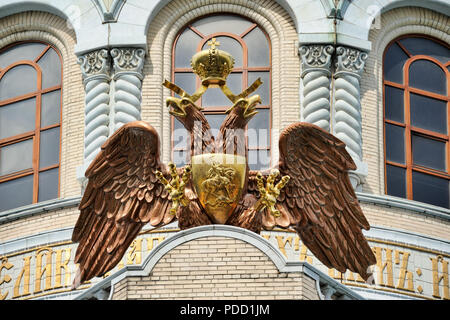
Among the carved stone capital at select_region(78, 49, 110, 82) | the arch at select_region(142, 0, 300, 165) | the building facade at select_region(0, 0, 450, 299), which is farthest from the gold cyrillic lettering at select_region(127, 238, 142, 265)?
the carved stone capital at select_region(78, 49, 110, 82)

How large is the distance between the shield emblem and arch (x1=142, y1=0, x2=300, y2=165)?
8.30 m

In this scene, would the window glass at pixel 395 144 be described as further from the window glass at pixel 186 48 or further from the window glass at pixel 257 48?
the window glass at pixel 186 48

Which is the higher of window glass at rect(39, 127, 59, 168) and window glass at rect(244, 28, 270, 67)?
window glass at rect(244, 28, 270, 67)

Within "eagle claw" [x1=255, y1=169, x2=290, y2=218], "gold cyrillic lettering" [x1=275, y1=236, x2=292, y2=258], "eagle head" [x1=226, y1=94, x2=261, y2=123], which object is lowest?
"eagle claw" [x1=255, y1=169, x2=290, y2=218]

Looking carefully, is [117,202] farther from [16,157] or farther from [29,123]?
[29,123]

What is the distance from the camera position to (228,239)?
1532 inches

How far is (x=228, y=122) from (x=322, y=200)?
8.05ft

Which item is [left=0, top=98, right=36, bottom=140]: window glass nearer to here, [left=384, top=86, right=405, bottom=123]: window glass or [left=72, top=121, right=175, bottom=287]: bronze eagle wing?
[left=384, top=86, right=405, bottom=123]: window glass

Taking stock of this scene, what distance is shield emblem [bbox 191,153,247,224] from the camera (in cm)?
3953

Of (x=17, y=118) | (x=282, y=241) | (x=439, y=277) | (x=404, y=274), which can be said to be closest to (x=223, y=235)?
(x=282, y=241)

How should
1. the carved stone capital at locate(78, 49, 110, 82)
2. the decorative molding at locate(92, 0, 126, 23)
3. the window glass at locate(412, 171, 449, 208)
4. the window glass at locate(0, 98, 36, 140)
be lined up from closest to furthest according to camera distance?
the carved stone capital at locate(78, 49, 110, 82)
the window glass at locate(412, 171, 449, 208)
the decorative molding at locate(92, 0, 126, 23)
the window glass at locate(0, 98, 36, 140)

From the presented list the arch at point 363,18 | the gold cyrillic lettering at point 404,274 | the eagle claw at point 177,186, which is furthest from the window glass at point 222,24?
the eagle claw at point 177,186

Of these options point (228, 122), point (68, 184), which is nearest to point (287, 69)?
point (68, 184)

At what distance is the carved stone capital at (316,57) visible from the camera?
48656mm
